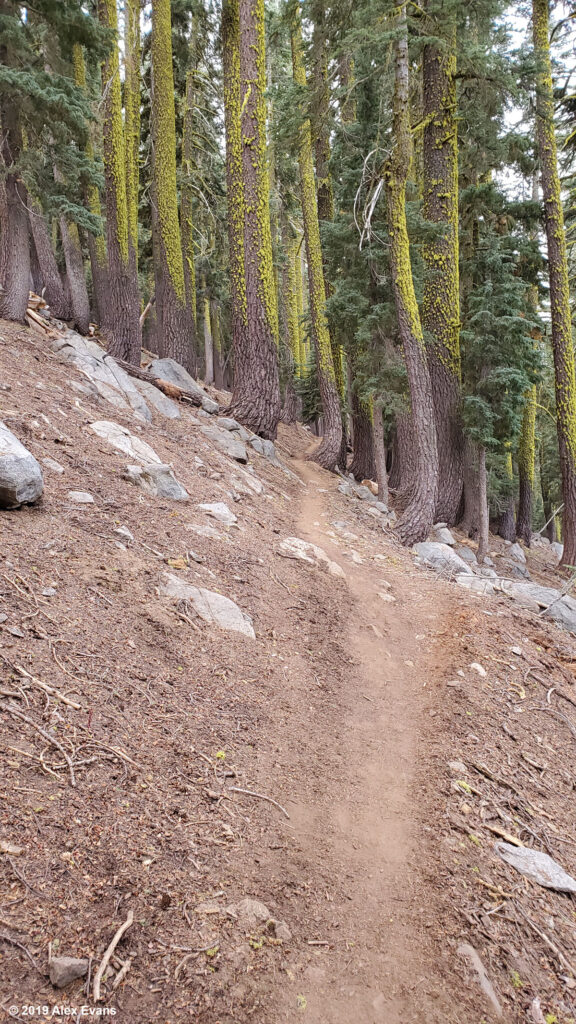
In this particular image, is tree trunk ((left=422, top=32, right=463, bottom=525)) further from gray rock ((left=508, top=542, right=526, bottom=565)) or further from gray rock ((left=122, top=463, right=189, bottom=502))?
gray rock ((left=122, top=463, right=189, bottom=502))

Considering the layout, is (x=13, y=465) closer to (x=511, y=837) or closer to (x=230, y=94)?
(x=511, y=837)

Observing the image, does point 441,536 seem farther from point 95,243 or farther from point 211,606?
point 95,243

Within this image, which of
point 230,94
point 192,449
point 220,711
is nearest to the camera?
point 220,711

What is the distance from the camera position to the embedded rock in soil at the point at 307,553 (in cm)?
607

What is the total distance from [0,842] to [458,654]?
378 centimetres

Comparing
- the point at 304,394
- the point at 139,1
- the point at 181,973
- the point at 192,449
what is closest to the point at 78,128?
the point at 192,449

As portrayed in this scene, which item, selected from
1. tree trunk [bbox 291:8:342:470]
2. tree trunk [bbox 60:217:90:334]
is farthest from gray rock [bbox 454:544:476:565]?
tree trunk [bbox 60:217:90:334]

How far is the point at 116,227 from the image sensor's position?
10.8 meters

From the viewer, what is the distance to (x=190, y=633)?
3.63 m

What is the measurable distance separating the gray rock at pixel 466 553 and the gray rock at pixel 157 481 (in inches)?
230

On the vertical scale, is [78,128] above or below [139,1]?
below

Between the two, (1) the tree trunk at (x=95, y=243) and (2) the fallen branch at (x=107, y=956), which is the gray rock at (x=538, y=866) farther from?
(1) the tree trunk at (x=95, y=243)

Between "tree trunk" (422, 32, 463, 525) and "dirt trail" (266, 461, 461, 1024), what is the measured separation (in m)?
6.88

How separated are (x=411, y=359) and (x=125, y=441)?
18.3ft
